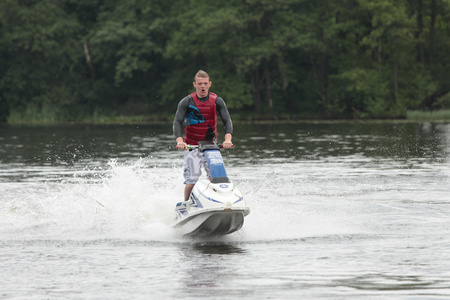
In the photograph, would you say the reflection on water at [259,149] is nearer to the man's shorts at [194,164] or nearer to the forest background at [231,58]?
the man's shorts at [194,164]

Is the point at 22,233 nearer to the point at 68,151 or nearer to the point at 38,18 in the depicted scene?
the point at 68,151

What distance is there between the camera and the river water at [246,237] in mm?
7047

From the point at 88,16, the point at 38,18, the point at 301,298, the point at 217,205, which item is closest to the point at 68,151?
the point at 217,205

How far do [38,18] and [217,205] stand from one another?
58.8m

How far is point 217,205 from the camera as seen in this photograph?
31.0 feet

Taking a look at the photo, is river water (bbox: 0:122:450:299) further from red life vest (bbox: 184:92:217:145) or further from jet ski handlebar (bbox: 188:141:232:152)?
red life vest (bbox: 184:92:217:145)

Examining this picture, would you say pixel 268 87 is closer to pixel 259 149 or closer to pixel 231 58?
pixel 231 58

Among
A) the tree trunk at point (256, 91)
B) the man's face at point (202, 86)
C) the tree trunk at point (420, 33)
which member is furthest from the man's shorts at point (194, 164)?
the tree trunk at point (256, 91)

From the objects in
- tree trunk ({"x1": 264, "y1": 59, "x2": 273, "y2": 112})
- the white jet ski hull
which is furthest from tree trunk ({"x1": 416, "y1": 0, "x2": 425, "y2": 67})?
the white jet ski hull

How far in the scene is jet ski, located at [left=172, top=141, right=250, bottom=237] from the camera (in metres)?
9.48

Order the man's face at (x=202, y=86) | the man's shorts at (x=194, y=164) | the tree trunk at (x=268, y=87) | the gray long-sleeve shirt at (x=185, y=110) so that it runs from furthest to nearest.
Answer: the tree trunk at (x=268, y=87), the man's shorts at (x=194, y=164), the gray long-sleeve shirt at (x=185, y=110), the man's face at (x=202, y=86)

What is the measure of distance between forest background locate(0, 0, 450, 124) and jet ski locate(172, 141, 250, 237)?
48.2 m

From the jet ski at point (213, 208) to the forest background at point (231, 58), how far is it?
1899 inches

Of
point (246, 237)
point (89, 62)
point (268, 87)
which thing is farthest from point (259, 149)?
point (89, 62)
